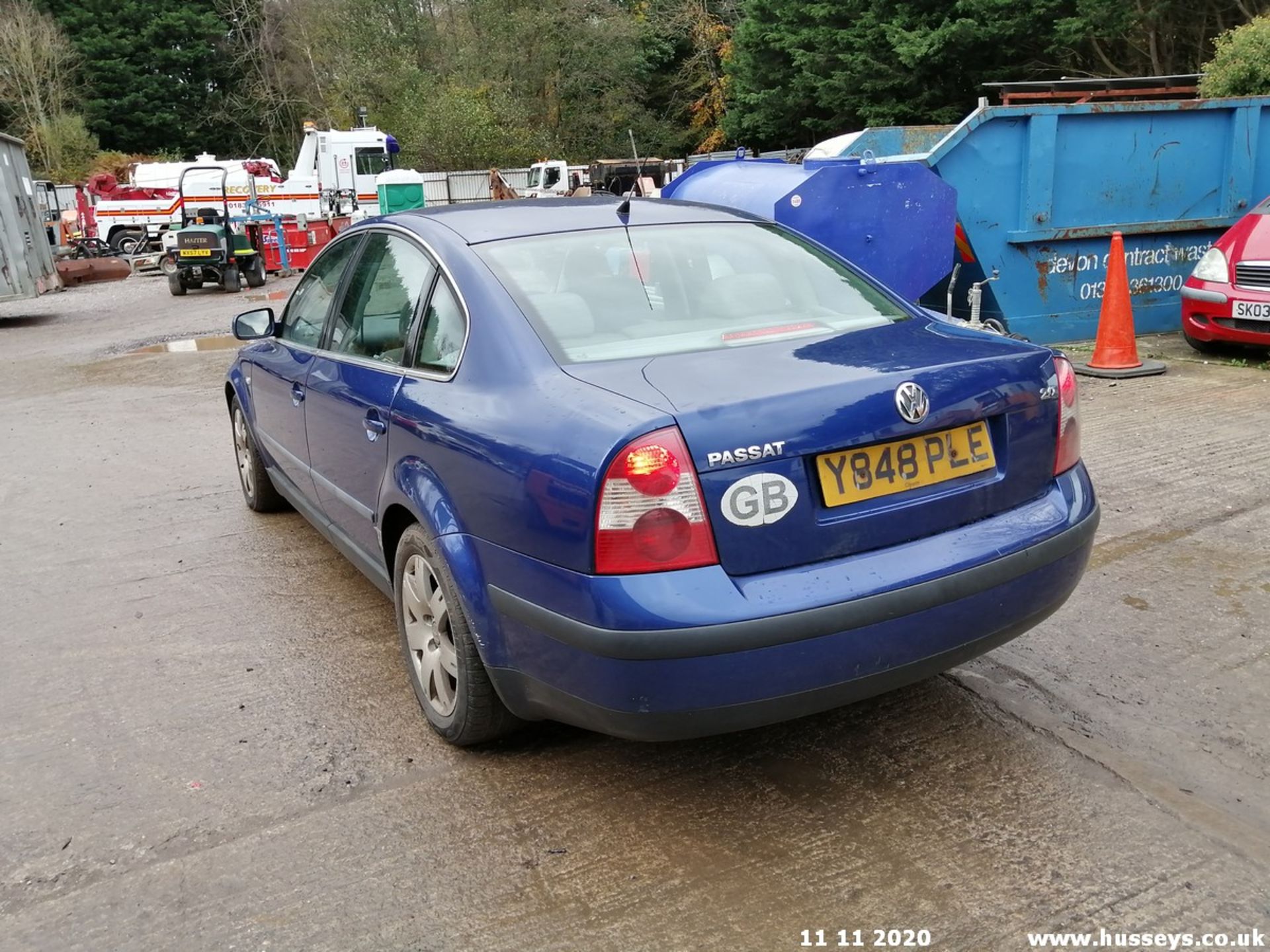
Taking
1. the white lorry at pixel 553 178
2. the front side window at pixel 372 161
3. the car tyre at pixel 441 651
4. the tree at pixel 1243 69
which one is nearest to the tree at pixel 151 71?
the front side window at pixel 372 161

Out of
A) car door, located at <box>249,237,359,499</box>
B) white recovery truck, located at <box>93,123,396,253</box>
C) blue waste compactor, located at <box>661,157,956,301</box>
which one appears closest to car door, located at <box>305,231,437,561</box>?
car door, located at <box>249,237,359,499</box>

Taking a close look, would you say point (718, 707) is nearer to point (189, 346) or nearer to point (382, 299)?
point (382, 299)

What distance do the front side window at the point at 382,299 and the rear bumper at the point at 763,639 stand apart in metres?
1.14

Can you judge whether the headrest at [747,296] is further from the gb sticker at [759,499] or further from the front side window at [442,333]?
the gb sticker at [759,499]

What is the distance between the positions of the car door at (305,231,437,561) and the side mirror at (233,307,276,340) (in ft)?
2.98

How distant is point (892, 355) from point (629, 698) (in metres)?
1.16

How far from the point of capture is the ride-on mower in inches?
770

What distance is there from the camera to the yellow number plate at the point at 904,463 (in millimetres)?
2574

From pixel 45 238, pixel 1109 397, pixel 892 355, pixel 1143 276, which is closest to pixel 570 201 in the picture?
pixel 892 355

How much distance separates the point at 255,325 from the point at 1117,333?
611cm

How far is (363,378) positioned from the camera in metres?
3.61

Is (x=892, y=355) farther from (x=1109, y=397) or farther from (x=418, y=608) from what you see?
(x=1109, y=397)

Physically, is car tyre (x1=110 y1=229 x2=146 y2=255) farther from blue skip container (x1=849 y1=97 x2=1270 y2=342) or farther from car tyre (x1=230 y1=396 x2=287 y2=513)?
car tyre (x1=230 y1=396 x2=287 y2=513)
